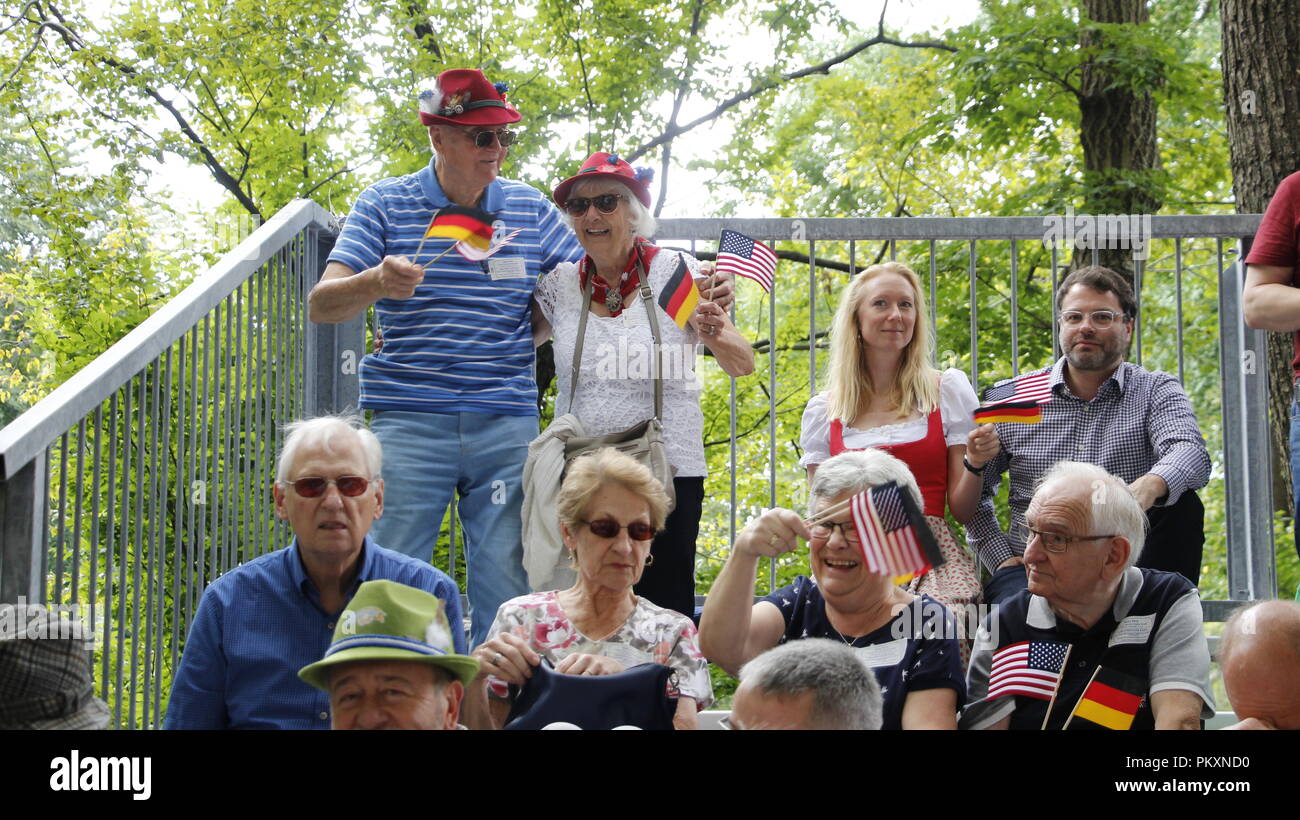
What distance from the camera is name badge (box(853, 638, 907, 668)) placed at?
10.6ft

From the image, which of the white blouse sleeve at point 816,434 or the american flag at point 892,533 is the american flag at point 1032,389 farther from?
the american flag at point 892,533

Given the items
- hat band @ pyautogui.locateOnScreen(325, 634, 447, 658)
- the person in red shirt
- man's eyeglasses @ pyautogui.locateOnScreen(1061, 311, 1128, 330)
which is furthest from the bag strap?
the person in red shirt

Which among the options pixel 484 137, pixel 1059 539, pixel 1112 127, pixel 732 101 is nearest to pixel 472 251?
pixel 484 137

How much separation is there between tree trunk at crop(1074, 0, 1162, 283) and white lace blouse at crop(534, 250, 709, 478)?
193 inches

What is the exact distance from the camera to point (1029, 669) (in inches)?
128

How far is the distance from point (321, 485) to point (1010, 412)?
6.54 ft

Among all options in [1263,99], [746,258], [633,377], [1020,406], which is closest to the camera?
[1020,406]

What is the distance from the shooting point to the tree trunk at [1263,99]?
18.4 ft

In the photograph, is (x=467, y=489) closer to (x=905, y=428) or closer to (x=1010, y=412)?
(x=905, y=428)

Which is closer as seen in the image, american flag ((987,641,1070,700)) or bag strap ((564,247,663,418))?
american flag ((987,641,1070,700))

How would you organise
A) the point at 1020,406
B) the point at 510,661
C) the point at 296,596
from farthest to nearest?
the point at 1020,406 < the point at 296,596 < the point at 510,661

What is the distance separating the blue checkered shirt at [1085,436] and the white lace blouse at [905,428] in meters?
0.09

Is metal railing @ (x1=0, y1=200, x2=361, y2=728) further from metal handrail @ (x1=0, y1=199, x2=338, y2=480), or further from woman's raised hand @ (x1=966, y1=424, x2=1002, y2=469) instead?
woman's raised hand @ (x1=966, y1=424, x2=1002, y2=469)
